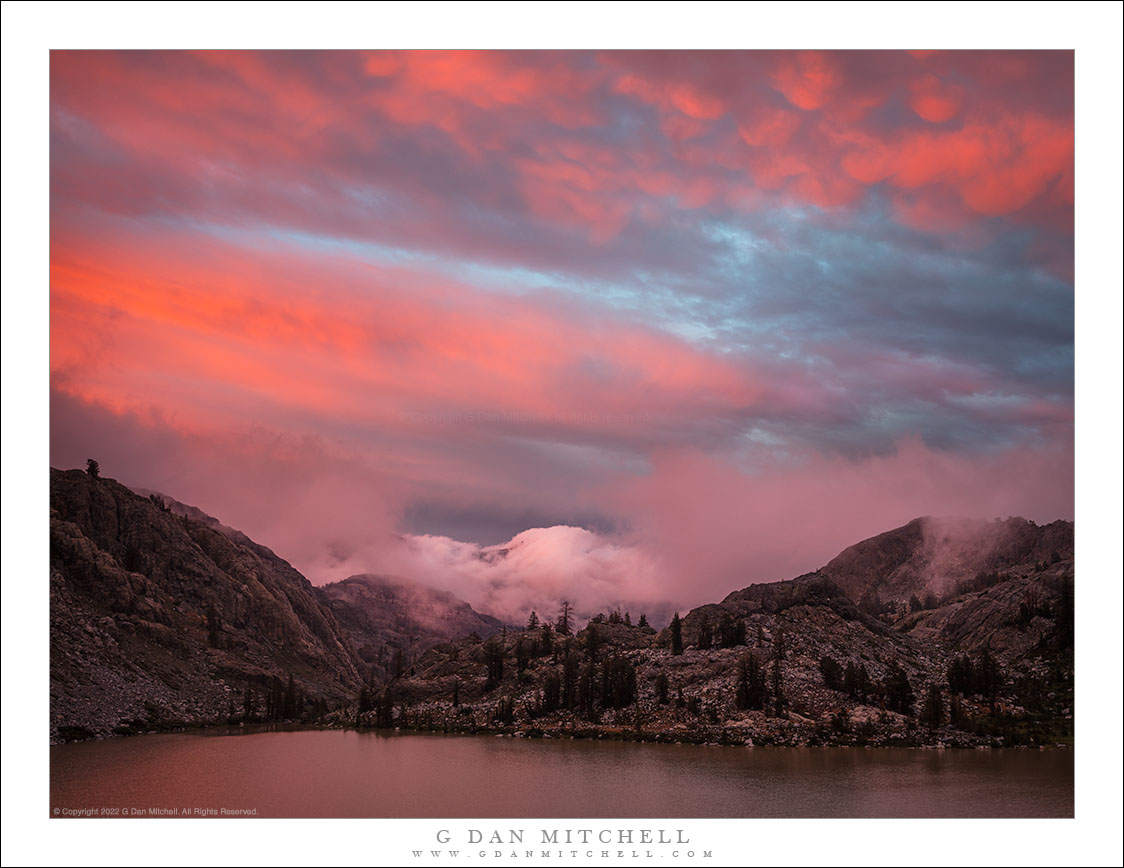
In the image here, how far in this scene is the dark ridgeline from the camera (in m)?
69.1

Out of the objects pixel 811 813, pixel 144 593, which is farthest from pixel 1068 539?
pixel 144 593

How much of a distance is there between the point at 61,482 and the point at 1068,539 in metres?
126

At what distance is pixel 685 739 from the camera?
64625 mm

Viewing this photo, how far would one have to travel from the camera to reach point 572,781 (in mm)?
45812

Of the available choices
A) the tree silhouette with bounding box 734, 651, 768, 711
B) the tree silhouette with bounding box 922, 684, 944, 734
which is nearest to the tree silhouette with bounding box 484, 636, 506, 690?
the tree silhouette with bounding box 734, 651, 768, 711

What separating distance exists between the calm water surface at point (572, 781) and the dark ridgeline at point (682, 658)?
8.33 metres

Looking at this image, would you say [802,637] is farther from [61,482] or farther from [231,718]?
[61,482]

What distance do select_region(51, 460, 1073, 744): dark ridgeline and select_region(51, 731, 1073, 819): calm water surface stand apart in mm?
8329

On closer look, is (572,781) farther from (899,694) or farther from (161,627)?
(161,627)

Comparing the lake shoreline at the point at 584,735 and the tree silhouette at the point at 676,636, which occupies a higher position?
the tree silhouette at the point at 676,636

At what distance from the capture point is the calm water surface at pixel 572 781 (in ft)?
129

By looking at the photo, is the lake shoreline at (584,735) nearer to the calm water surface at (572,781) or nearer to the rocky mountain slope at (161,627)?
the calm water surface at (572,781)

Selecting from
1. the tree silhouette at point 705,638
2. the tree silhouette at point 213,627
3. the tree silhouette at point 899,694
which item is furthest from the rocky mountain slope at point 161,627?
the tree silhouette at point 899,694

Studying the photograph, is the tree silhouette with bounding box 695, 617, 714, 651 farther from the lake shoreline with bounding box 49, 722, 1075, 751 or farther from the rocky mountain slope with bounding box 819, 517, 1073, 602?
the lake shoreline with bounding box 49, 722, 1075, 751
